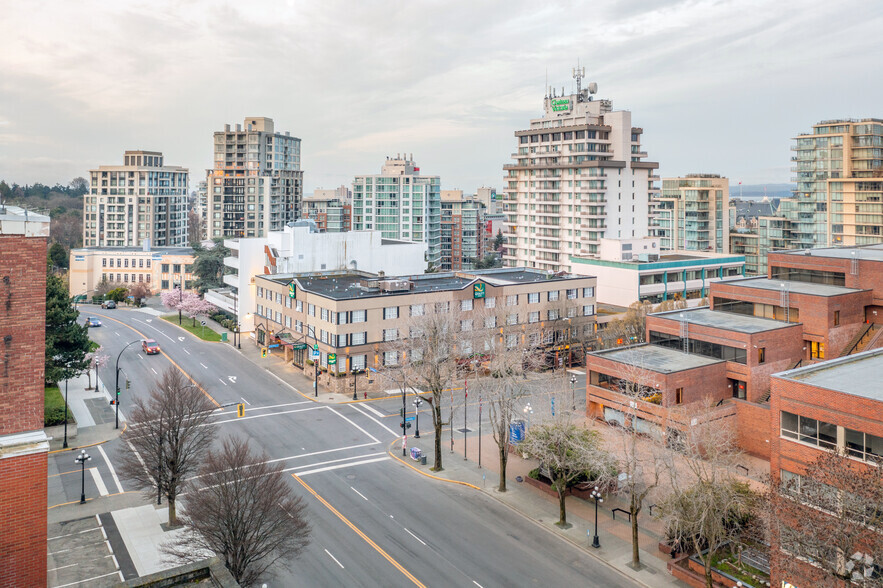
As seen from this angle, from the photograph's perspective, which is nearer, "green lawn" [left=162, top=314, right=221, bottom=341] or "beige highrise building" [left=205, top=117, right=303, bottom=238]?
"green lawn" [left=162, top=314, right=221, bottom=341]

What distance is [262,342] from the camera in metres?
88.5

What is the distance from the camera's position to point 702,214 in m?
146

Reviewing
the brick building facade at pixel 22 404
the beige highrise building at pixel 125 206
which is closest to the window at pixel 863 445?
the brick building facade at pixel 22 404

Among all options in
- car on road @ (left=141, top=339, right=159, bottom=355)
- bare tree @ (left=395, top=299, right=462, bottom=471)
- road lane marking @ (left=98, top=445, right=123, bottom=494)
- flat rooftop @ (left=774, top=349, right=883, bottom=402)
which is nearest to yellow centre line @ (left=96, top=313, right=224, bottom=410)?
car on road @ (left=141, top=339, right=159, bottom=355)

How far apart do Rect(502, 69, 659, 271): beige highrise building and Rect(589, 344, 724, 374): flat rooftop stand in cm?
5790

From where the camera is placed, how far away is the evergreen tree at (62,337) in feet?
187

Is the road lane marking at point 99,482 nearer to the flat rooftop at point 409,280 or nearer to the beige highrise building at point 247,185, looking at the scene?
the flat rooftop at point 409,280

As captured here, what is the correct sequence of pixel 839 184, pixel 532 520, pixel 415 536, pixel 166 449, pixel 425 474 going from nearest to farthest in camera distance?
pixel 415 536, pixel 166 449, pixel 532 520, pixel 425 474, pixel 839 184

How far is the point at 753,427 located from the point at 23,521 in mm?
46040

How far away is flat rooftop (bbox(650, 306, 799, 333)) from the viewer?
53812mm

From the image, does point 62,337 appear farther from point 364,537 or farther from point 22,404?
point 22,404

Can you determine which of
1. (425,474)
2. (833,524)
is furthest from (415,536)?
(833,524)

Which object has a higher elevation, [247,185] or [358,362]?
[247,185]

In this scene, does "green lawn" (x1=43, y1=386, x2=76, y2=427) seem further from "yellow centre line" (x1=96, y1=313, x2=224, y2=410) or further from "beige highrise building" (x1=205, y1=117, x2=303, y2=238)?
"beige highrise building" (x1=205, y1=117, x2=303, y2=238)
